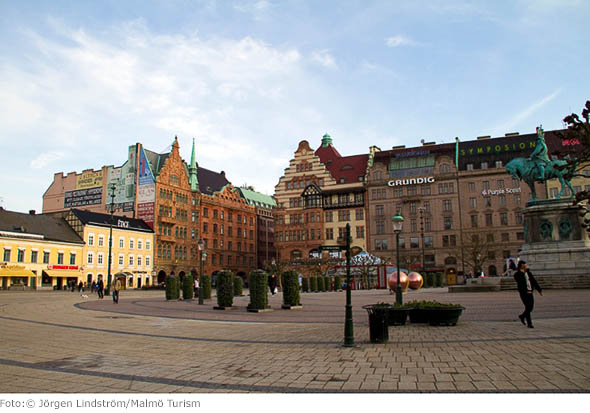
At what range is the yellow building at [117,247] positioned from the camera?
6412cm

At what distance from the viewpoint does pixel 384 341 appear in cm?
1084

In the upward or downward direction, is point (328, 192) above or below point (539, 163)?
above

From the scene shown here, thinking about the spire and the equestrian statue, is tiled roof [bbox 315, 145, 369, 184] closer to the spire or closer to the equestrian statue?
the spire

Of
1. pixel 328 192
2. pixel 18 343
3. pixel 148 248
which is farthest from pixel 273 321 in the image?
pixel 328 192

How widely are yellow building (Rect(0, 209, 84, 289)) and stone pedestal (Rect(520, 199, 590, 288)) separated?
5119cm

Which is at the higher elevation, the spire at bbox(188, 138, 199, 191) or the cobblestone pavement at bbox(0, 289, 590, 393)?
the spire at bbox(188, 138, 199, 191)

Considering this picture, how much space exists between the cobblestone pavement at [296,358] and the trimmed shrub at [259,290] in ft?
19.8

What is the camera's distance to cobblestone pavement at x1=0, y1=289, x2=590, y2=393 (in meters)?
7.00

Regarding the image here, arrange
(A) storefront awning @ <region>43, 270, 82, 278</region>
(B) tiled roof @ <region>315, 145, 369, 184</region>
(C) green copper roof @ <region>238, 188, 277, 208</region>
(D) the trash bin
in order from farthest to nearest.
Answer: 1. (C) green copper roof @ <region>238, 188, 277, 208</region>
2. (B) tiled roof @ <region>315, 145, 369, 184</region>
3. (A) storefront awning @ <region>43, 270, 82, 278</region>
4. (D) the trash bin

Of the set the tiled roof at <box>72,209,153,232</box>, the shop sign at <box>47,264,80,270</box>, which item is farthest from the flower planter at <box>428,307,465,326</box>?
the tiled roof at <box>72,209,153,232</box>

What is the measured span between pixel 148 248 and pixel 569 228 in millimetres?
58224

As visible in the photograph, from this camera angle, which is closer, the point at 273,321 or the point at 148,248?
the point at 273,321
